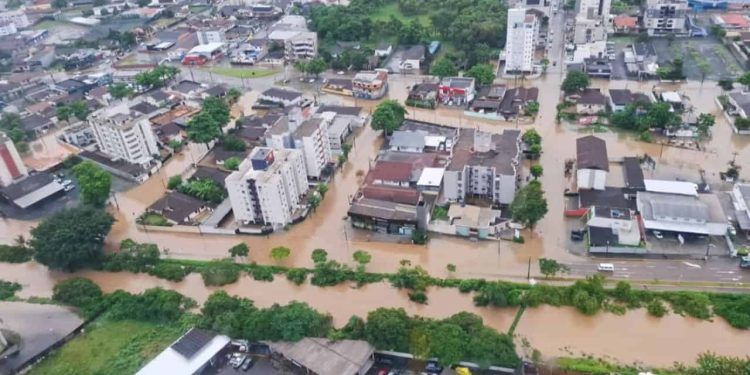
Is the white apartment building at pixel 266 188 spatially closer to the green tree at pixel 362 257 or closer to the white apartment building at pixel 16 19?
the green tree at pixel 362 257

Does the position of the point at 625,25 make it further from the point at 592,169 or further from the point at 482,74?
the point at 592,169

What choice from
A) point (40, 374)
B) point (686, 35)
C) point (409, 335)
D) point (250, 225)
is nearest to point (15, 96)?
point (250, 225)

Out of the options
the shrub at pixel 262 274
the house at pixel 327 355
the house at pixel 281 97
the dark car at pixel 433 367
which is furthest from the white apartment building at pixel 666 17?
the house at pixel 327 355

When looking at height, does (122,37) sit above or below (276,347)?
above

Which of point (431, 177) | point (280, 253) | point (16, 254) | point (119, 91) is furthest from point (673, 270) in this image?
point (119, 91)

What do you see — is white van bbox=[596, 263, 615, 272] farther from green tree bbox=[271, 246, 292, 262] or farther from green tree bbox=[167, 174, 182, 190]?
green tree bbox=[167, 174, 182, 190]

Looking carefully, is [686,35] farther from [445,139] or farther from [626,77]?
[445,139]
